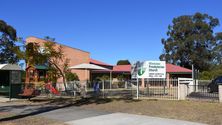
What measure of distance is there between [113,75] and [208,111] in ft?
133

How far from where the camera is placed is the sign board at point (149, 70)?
2219 centimetres

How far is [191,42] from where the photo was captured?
7294 centimetres

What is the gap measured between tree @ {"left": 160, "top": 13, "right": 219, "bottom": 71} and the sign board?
5151 cm

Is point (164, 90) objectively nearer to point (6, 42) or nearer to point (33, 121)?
point (33, 121)

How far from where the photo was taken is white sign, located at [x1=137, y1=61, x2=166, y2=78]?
22188mm

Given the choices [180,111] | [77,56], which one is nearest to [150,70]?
[180,111]

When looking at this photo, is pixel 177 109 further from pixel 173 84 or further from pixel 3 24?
pixel 3 24

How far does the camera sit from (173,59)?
246ft

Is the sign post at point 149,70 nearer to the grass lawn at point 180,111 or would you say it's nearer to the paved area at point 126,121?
the grass lawn at point 180,111

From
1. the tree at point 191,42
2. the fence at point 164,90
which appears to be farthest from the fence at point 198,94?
the tree at point 191,42

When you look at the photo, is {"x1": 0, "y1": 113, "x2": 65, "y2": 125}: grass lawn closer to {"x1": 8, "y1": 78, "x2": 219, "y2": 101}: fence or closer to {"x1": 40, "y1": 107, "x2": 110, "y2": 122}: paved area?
{"x1": 40, "y1": 107, "x2": 110, "y2": 122}: paved area

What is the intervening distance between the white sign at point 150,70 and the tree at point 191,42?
51.5m

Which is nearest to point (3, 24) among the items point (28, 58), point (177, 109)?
point (28, 58)

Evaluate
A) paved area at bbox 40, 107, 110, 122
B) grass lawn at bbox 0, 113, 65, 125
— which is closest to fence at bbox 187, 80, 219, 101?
paved area at bbox 40, 107, 110, 122
